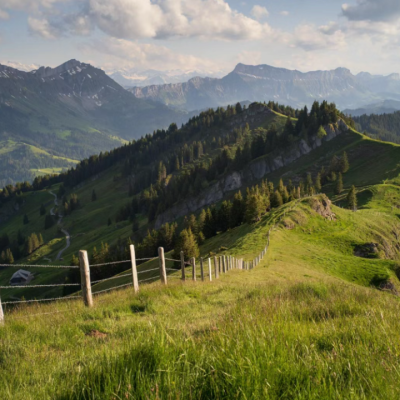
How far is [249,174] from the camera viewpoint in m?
167

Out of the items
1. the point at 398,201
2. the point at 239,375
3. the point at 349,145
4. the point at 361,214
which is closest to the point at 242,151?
the point at 349,145

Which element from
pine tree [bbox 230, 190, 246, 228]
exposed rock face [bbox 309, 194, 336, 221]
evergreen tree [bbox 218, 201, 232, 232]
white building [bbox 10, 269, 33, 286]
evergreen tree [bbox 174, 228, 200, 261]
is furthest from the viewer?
white building [bbox 10, 269, 33, 286]

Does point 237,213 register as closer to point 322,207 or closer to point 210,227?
point 210,227

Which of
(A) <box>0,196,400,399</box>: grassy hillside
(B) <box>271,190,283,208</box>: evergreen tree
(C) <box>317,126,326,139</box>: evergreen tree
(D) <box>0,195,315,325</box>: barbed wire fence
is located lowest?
(D) <box>0,195,315,325</box>: barbed wire fence

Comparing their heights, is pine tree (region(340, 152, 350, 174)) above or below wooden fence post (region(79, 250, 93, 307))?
above

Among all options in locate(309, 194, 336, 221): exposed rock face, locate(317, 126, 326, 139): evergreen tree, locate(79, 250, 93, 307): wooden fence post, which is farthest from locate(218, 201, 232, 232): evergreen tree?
locate(317, 126, 326, 139): evergreen tree

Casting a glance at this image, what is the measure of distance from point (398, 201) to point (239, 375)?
95.8 meters

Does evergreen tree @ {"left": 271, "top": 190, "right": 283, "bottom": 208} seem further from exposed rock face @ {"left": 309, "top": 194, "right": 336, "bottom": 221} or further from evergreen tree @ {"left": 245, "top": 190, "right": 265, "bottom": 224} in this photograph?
exposed rock face @ {"left": 309, "top": 194, "right": 336, "bottom": 221}

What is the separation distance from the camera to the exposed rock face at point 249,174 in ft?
529

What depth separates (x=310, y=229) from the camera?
51.2 m

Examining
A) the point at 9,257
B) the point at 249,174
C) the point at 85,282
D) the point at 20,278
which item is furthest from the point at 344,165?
the point at 9,257

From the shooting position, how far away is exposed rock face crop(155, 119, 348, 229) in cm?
16112

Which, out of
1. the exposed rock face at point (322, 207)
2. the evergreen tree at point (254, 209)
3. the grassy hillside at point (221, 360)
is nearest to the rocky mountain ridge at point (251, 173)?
the evergreen tree at point (254, 209)

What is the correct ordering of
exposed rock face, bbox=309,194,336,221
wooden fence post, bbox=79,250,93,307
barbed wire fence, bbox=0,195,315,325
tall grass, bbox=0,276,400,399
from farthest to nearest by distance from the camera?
exposed rock face, bbox=309,194,336,221 → barbed wire fence, bbox=0,195,315,325 → wooden fence post, bbox=79,250,93,307 → tall grass, bbox=0,276,400,399
